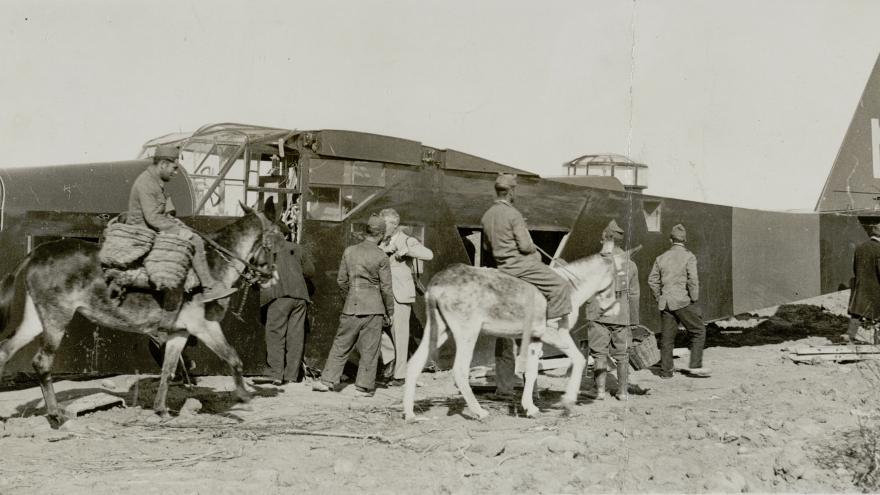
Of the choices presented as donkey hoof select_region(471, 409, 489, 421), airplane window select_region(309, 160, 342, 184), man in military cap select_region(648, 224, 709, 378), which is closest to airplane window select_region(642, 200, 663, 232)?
man in military cap select_region(648, 224, 709, 378)

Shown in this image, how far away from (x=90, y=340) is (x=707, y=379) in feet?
26.1

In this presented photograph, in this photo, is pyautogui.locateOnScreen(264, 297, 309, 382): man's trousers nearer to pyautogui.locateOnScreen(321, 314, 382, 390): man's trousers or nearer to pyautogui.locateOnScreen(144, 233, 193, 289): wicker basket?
pyautogui.locateOnScreen(321, 314, 382, 390): man's trousers

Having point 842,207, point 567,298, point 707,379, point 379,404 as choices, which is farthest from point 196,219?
point 842,207

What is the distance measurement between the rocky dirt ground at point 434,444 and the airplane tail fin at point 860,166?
8157 mm

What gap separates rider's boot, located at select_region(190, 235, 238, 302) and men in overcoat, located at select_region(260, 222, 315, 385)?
1331mm

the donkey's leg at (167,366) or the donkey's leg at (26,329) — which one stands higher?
the donkey's leg at (26,329)

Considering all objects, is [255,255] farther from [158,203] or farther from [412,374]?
[412,374]

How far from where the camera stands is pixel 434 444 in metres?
7.00

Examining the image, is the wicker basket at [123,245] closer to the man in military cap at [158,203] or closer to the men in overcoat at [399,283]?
the man in military cap at [158,203]

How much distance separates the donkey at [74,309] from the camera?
7.83 m

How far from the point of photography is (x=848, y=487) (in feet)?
19.6

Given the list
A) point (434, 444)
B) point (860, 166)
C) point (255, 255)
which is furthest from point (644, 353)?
point (860, 166)

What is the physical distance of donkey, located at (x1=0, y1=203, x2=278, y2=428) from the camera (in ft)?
25.7

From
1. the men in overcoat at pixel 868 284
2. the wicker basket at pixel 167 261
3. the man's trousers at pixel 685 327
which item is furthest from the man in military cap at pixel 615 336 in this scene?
the men in overcoat at pixel 868 284
